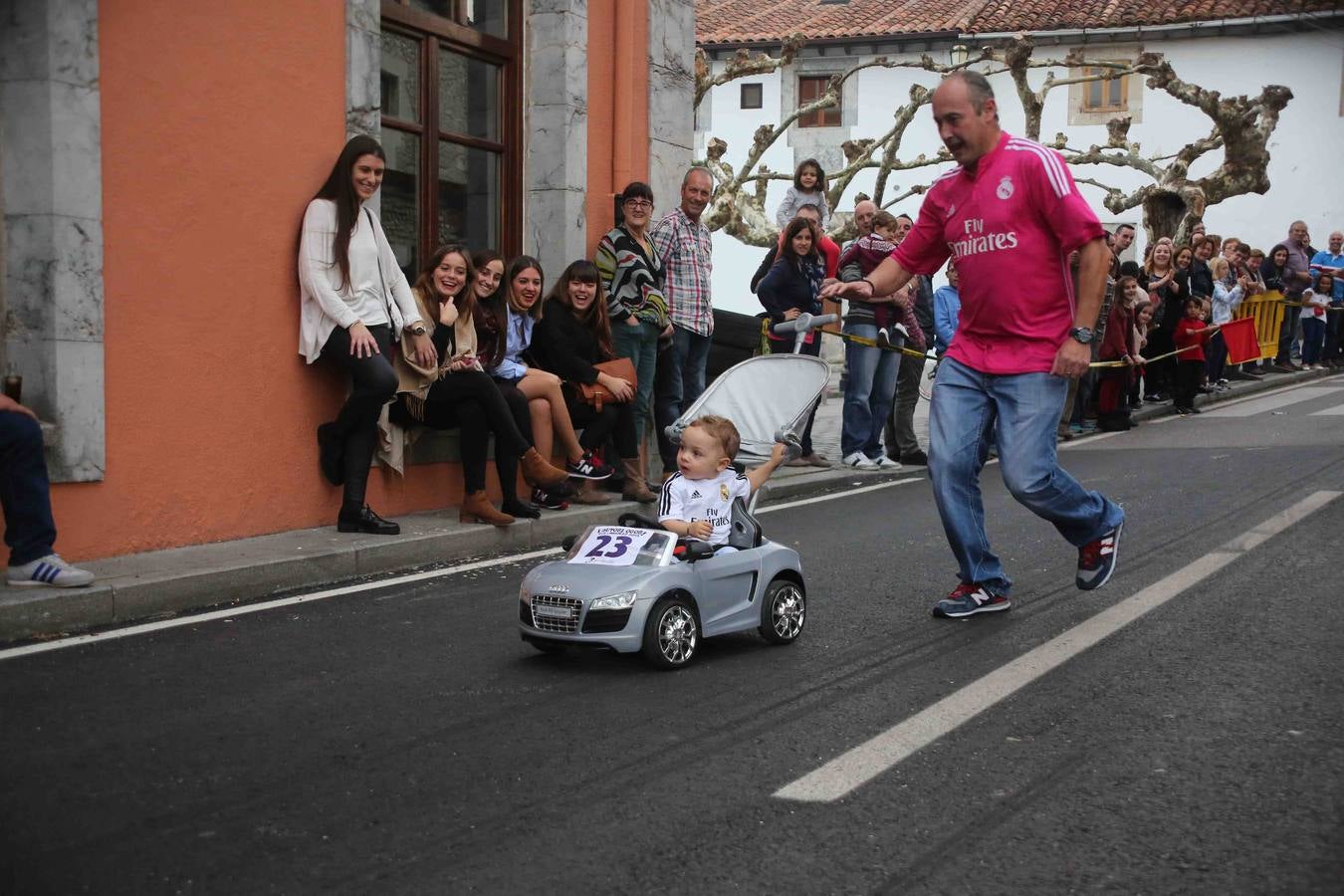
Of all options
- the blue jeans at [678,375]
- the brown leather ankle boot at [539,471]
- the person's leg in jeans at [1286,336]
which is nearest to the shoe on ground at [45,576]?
the brown leather ankle boot at [539,471]

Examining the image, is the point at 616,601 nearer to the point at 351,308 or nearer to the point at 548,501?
the point at 351,308

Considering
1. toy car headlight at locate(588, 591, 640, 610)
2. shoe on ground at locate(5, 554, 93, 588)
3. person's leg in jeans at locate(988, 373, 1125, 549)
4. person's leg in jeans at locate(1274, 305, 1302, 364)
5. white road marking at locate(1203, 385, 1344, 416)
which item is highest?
person's leg in jeans at locate(1274, 305, 1302, 364)

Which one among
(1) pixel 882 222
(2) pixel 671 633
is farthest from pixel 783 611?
(1) pixel 882 222

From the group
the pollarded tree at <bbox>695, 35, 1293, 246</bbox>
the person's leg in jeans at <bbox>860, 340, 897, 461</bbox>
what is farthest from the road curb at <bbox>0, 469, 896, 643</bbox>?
the pollarded tree at <bbox>695, 35, 1293, 246</bbox>

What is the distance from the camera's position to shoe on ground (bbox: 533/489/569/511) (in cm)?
1052

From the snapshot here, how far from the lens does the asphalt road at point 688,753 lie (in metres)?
3.95

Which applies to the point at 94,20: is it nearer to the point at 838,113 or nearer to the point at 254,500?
the point at 254,500

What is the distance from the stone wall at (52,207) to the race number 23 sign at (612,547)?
10.4ft

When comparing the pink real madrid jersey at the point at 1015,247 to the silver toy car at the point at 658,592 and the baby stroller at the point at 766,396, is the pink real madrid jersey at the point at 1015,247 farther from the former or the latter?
the silver toy car at the point at 658,592

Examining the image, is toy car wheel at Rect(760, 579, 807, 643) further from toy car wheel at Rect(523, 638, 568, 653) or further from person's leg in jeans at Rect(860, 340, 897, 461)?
person's leg in jeans at Rect(860, 340, 897, 461)

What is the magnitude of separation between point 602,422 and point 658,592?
195 inches

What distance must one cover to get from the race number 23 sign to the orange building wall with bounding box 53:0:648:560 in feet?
10.4

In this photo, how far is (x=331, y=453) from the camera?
31.5 ft

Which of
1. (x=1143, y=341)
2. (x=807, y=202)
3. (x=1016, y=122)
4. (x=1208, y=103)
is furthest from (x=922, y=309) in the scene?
(x=1016, y=122)
